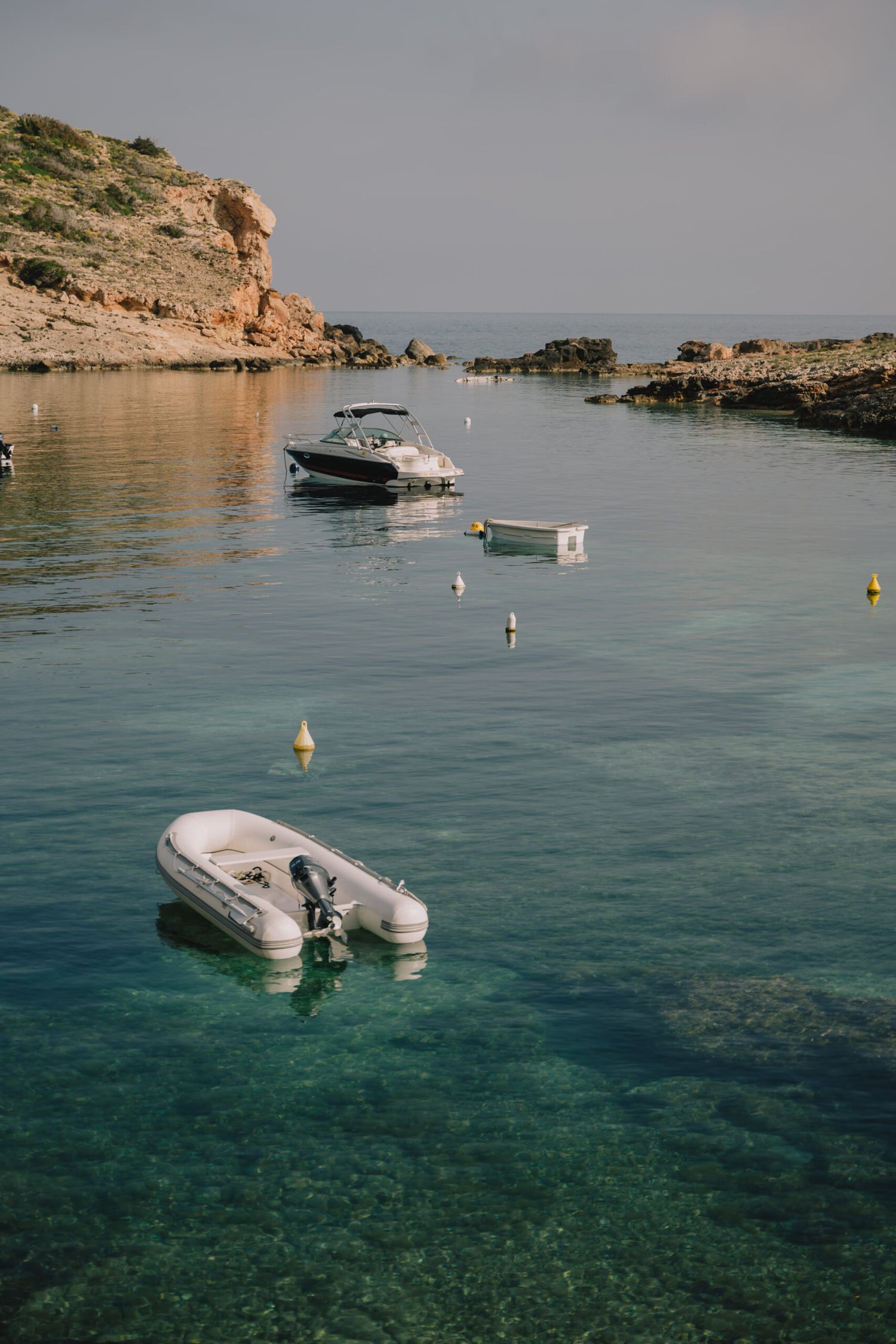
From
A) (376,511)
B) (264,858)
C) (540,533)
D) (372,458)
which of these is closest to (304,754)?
(264,858)

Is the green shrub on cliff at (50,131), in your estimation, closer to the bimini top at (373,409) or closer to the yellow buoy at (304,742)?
the bimini top at (373,409)

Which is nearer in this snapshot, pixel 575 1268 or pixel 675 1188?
pixel 575 1268

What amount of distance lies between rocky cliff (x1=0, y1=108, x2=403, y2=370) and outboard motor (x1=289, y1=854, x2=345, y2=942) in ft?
350

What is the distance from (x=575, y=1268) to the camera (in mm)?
9891

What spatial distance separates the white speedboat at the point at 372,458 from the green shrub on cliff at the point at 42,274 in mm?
79881

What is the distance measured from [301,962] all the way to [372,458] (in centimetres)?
3940

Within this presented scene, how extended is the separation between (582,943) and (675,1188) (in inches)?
173

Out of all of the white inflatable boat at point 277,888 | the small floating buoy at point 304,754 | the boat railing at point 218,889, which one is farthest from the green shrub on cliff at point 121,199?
the boat railing at point 218,889

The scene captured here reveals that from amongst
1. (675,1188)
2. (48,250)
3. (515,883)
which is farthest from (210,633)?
(48,250)

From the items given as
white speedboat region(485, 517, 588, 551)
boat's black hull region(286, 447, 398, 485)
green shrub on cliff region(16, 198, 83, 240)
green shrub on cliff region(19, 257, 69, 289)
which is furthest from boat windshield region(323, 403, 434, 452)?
green shrub on cliff region(16, 198, 83, 240)

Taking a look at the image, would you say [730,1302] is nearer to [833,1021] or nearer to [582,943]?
[833,1021]

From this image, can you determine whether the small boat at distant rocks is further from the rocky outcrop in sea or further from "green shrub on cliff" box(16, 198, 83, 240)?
"green shrub on cliff" box(16, 198, 83, 240)

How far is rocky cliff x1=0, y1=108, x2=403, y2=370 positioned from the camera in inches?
4803

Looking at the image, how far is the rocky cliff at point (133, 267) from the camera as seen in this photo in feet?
400
